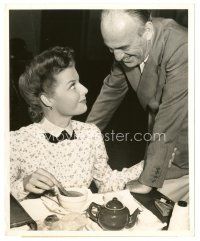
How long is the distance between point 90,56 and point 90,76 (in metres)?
0.07

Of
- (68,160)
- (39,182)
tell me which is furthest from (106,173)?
(39,182)

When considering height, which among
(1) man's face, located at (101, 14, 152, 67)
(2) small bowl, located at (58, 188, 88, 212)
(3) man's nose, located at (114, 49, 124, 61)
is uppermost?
(1) man's face, located at (101, 14, 152, 67)

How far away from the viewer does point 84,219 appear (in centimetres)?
96

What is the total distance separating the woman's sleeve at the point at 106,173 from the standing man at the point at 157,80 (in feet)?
0.15

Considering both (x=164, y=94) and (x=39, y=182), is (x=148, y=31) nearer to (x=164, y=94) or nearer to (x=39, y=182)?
(x=164, y=94)

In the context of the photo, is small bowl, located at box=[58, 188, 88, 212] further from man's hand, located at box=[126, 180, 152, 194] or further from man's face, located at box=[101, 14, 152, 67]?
man's face, located at box=[101, 14, 152, 67]

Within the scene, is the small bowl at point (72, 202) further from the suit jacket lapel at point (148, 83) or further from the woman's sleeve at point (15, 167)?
the suit jacket lapel at point (148, 83)

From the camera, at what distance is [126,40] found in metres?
1.14

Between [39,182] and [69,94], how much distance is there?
0.33 metres

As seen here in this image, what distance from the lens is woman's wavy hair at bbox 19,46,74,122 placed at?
115 cm

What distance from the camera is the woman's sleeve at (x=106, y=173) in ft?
3.95

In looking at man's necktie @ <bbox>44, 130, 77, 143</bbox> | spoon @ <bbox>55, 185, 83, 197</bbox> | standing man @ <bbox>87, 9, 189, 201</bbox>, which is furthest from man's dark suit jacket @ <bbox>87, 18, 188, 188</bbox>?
spoon @ <bbox>55, 185, 83, 197</bbox>

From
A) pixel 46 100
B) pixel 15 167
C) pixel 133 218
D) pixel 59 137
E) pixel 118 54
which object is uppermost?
pixel 118 54
